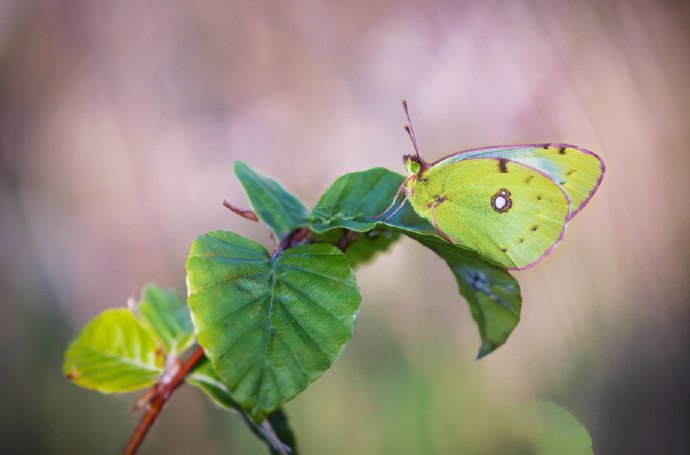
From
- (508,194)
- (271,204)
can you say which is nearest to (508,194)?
(508,194)

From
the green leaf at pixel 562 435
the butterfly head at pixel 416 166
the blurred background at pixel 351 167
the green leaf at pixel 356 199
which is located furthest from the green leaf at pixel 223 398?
the blurred background at pixel 351 167

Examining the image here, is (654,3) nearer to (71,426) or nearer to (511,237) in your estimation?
(511,237)

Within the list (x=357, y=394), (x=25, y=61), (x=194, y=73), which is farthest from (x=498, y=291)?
(x=25, y=61)

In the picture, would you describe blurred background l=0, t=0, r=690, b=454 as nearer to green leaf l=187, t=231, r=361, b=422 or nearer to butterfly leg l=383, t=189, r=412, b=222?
butterfly leg l=383, t=189, r=412, b=222

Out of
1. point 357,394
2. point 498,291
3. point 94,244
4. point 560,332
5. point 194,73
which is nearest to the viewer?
point 498,291

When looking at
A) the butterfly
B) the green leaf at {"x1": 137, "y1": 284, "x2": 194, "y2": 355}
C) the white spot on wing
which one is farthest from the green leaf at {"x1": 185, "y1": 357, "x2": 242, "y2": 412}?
the white spot on wing

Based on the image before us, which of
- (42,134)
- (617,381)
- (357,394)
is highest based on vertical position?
(42,134)

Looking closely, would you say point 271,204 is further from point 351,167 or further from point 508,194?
point 351,167
